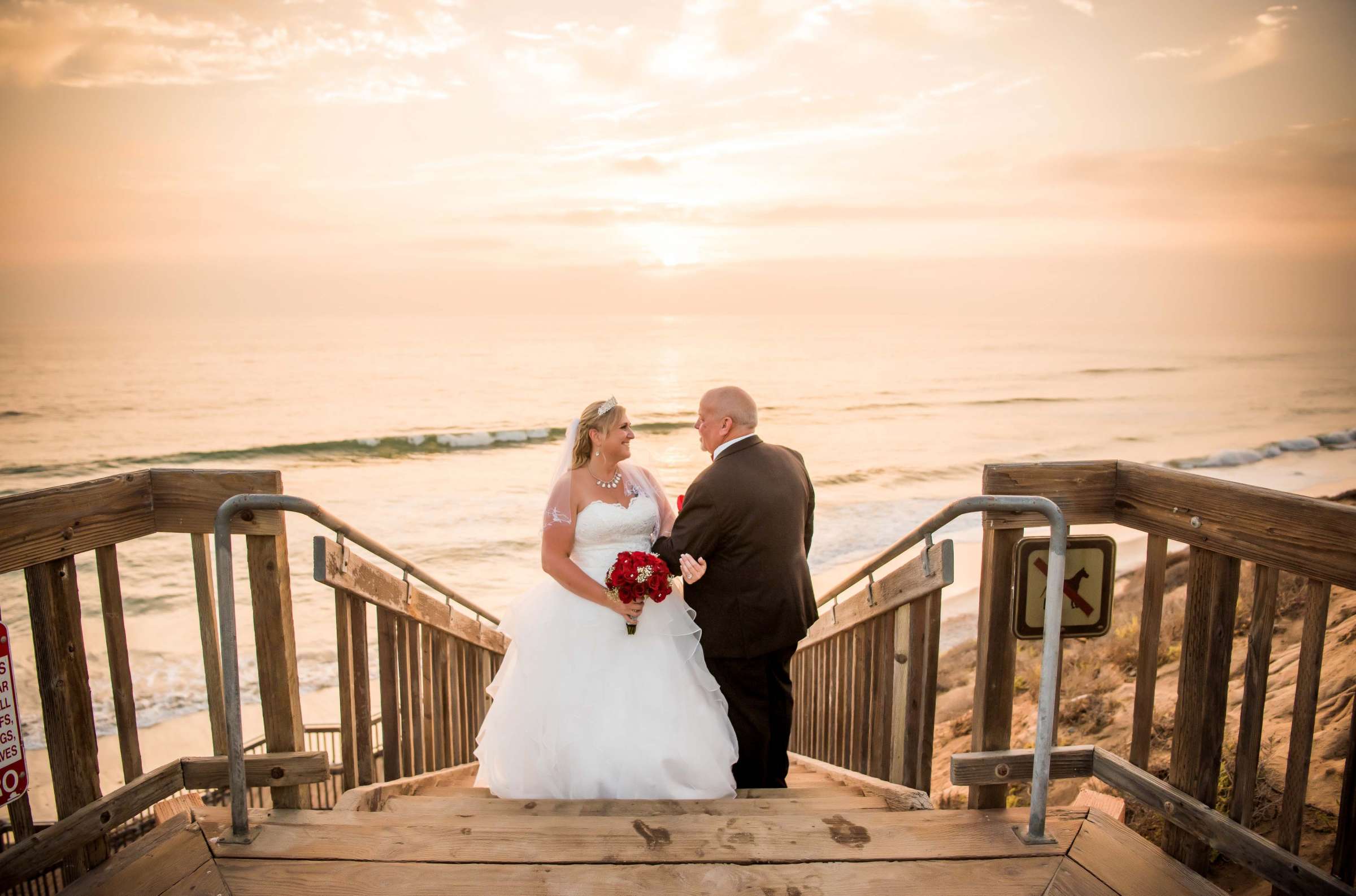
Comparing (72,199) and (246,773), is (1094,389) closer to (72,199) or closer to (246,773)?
(246,773)

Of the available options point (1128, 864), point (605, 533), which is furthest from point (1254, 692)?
point (605, 533)

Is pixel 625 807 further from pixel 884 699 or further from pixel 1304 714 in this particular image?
pixel 1304 714

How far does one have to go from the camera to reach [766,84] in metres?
58.6

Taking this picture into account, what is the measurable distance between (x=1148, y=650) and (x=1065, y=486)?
584 mm

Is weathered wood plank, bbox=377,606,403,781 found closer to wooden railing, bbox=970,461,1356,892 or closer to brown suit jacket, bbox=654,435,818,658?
brown suit jacket, bbox=654,435,818,658

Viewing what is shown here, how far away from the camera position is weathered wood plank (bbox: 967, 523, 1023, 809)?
2.68 m

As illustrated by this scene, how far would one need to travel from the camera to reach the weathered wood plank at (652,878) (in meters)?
2.23

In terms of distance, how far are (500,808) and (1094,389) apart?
1925 inches

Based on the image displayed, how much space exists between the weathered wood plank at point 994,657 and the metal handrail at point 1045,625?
0.13 metres

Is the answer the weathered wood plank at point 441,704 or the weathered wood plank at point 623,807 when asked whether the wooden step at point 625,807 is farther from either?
the weathered wood plank at point 441,704

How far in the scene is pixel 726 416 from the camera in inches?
150

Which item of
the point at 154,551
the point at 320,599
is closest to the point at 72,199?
the point at 154,551

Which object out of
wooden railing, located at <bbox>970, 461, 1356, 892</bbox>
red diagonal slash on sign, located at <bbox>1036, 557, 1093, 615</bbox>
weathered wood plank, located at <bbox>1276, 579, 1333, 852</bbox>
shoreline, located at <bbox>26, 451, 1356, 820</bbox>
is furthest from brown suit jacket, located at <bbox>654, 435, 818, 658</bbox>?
shoreline, located at <bbox>26, 451, 1356, 820</bbox>

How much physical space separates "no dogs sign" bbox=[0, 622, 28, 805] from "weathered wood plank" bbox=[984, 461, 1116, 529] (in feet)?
9.82
